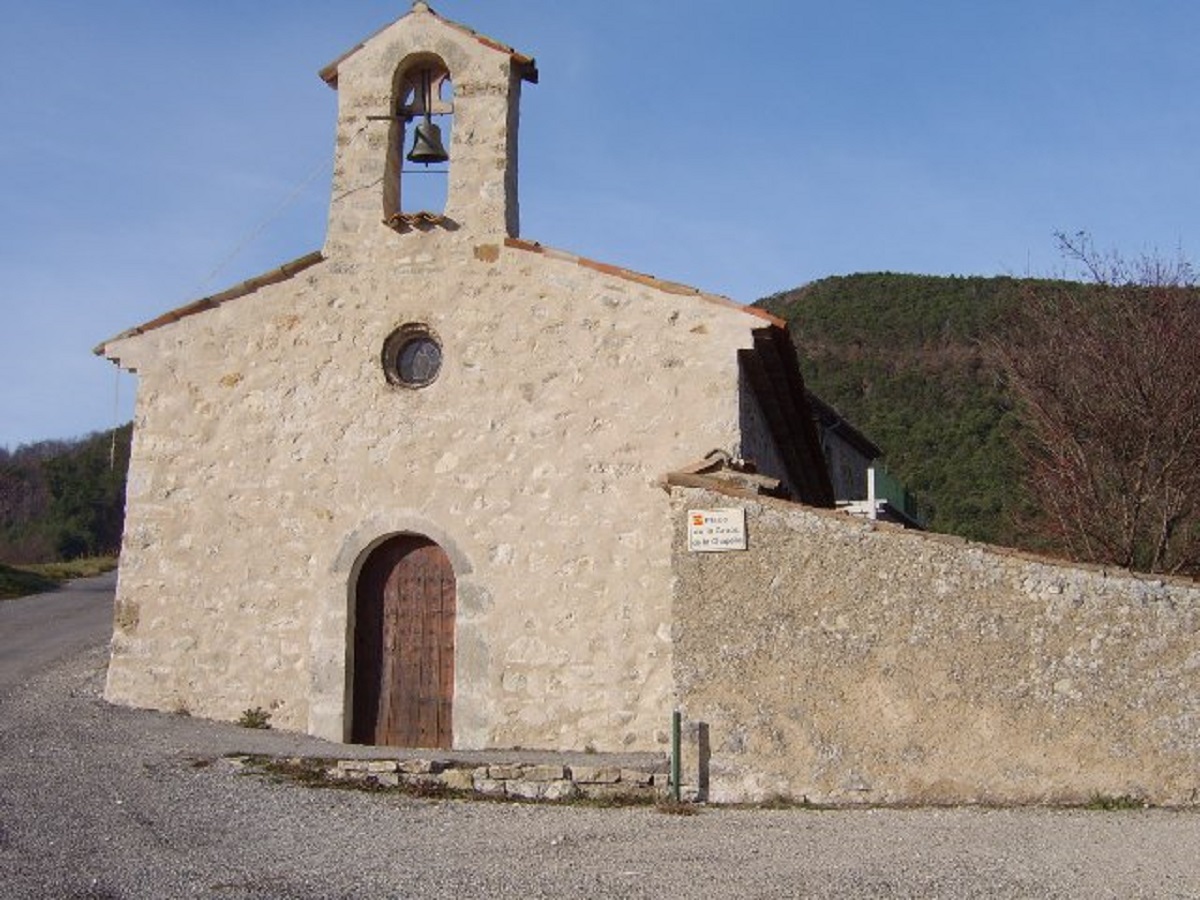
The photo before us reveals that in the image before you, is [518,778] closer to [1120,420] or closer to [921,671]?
[921,671]

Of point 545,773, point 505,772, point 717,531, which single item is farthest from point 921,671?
point 505,772

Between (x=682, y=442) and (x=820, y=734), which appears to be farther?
(x=682, y=442)

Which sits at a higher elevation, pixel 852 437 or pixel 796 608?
pixel 852 437

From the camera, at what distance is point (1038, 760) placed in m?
7.27

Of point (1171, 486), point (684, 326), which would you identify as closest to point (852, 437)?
point (1171, 486)

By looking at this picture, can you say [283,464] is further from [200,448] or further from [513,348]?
[513,348]

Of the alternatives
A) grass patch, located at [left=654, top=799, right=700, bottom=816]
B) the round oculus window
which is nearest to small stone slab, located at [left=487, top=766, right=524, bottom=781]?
grass patch, located at [left=654, top=799, right=700, bottom=816]

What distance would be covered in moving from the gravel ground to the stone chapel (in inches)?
95.7

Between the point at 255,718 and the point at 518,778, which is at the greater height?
the point at 255,718

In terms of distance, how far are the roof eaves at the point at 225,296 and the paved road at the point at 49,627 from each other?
3.84 meters

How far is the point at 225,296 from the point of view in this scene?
11.8m

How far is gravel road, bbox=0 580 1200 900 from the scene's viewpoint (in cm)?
539

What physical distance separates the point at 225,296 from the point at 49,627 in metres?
8.33

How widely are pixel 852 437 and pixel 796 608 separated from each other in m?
18.2
